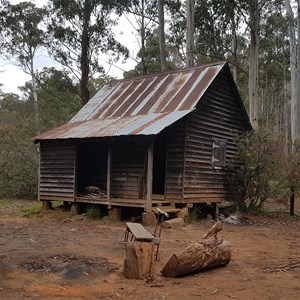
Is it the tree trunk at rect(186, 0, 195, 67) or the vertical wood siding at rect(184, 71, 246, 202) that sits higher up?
the tree trunk at rect(186, 0, 195, 67)

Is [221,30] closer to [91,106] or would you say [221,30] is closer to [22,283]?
[91,106]

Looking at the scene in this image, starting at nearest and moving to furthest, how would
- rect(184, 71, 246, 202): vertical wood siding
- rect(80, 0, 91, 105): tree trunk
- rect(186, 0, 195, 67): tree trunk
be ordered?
rect(184, 71, 246, 202): vertical wood siding → rect(186, 0, 195, 67): tree trunk → rect(80, 0, 91, 105): tree trunk

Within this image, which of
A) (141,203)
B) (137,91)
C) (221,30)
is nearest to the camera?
(141,203)

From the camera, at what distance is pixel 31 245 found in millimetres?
9906

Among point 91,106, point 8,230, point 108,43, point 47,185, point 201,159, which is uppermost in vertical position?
point 108,43

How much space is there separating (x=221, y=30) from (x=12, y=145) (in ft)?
48.2

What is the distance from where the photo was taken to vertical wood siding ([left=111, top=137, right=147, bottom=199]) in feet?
49.8

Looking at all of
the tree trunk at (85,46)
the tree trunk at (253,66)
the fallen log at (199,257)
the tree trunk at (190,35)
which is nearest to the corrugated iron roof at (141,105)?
the fallen log at (199,257)

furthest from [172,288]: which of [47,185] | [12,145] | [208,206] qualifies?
[12,145]

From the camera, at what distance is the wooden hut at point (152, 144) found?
14.5m

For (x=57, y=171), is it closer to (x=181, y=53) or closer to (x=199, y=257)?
(x=199, y=257)

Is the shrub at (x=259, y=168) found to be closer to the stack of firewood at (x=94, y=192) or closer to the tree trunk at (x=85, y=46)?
the stack of firewood at (x=94, y=192)

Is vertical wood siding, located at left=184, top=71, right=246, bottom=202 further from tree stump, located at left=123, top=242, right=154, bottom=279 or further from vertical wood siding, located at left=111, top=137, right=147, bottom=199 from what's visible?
tree stump, located at left=123, top=242, right=154, bottom=279

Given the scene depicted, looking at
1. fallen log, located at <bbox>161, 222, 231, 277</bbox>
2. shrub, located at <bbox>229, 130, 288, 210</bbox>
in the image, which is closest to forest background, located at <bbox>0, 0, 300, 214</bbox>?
shrub, located at <bbox>229, 130, 288, 210</bbox>
